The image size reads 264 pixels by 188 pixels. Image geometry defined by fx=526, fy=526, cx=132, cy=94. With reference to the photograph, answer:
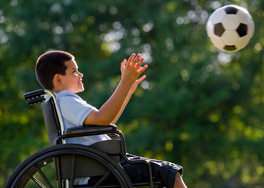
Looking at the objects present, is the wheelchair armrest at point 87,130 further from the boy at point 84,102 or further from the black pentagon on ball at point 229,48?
the black pentagon on ball at point 229,48

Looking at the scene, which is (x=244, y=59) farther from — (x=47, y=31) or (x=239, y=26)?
(x=239, y=26)

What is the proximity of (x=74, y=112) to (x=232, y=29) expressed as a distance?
329 centimetres

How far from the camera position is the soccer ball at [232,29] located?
5.63 metres

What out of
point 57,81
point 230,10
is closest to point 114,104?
point 57,81

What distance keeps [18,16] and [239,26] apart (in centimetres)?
893

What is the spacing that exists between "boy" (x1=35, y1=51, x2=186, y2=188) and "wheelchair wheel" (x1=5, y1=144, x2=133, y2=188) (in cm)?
16

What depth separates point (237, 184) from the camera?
20953mm

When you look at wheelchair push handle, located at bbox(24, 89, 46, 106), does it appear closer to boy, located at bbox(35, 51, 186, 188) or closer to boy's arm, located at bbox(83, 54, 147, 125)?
boy, located at bbox(35, 51, 186, 188)

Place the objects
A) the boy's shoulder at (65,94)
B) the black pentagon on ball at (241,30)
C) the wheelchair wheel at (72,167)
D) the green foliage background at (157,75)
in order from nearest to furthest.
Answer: the wheelchair wheel at (72,167), the boy's shoulder at (65,94), the black pentagon on ball at (241,30), the green foliage background at (157,75)

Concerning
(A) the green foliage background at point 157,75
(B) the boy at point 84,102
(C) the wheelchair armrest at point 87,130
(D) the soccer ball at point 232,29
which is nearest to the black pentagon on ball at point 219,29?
(D) the soccer ball at point 232,29

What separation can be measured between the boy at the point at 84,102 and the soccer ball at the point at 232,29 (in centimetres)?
282

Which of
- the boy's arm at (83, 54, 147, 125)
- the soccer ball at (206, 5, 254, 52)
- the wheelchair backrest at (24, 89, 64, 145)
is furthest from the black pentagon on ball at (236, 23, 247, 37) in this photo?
the wheelchair backrest at (24, 89, 64, 145)

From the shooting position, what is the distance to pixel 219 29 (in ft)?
19.2

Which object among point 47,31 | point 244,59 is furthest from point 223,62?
point 47,31
